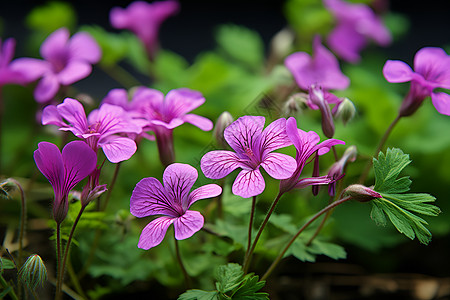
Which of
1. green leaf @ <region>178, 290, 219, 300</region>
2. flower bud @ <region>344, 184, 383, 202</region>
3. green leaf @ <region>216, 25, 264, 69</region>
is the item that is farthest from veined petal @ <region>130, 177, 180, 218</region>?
green leaf @ <region>216, 25, 264, 69</region>

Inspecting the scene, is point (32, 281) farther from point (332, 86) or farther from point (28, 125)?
point (28, 125)

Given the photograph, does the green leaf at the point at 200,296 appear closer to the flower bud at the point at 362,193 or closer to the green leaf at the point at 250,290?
the green leaf at the point at 250,290

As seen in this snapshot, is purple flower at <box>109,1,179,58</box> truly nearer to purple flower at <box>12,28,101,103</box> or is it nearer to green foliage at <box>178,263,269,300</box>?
purple flower at <box>12,28,101,103</box>

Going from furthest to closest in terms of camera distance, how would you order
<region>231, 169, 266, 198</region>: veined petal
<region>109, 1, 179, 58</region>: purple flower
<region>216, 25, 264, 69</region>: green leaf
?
<region>216, 25, 264, 69</region>: green leaf
<region>109, 1, 179, 58</region>: purple flower
<region>231, 169, 266, 198</region>: veined petal

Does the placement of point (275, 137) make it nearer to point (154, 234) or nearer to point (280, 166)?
point (280, 166)

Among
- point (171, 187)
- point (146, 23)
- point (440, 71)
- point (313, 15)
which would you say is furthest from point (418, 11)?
point (171, 187)

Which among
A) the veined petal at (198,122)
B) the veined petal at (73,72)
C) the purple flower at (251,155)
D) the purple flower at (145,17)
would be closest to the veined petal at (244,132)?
the purple flower at (251,155)
